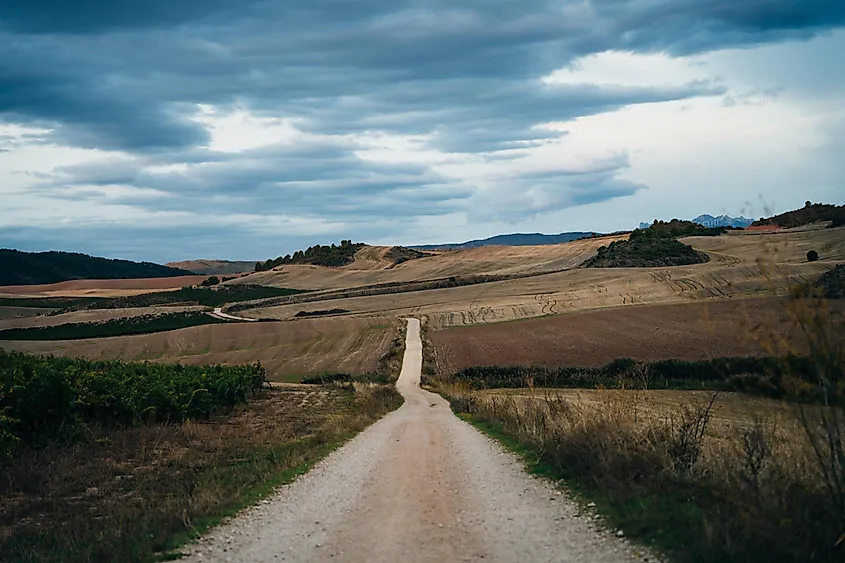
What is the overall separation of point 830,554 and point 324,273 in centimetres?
14506

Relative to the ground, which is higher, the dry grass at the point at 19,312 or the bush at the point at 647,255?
the bush at the point at 647,255

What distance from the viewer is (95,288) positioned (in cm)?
13975

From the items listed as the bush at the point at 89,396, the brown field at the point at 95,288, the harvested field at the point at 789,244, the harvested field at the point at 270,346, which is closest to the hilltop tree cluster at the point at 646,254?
the harvested field at the point at 789,244

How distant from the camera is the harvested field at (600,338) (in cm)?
4559

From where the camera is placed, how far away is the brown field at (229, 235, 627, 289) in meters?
128

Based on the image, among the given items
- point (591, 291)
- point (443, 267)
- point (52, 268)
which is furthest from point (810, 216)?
point (52, 268)

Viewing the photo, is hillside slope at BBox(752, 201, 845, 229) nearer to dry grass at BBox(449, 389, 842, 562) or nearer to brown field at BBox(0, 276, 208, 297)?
brown field at BBox(0, 276, 208, 297)

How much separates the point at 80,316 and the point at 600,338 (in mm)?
65996

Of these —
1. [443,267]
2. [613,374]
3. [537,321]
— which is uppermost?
[443,267]

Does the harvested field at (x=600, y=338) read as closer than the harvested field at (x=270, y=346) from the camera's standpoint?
Yes

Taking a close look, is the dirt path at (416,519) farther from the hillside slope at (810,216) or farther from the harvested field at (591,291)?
the hillside slope at (810,216)

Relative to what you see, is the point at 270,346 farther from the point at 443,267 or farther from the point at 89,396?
the point at 443,267

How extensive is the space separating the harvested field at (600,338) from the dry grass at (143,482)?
78.3 feet

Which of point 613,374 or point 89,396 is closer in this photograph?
point 89,396
